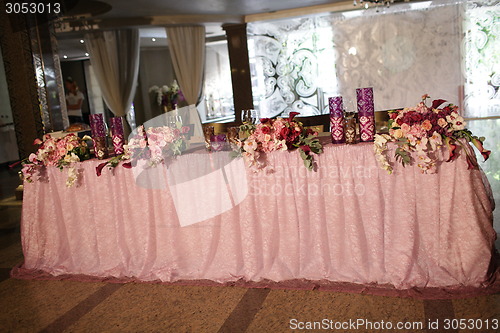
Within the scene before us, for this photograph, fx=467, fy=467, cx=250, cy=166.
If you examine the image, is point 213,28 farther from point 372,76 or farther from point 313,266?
point 313,266

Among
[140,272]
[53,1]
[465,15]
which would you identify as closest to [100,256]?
[140,272]

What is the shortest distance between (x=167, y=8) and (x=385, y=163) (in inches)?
259

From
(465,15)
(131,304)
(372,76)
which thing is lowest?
(131,304)

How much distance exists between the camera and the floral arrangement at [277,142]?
2.89 m

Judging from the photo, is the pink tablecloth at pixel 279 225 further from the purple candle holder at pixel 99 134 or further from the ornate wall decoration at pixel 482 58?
the ornate wall decoration at pixel 482 58

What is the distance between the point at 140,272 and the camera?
3354 millimetres

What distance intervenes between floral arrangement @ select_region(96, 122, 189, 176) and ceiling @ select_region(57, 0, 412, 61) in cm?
490

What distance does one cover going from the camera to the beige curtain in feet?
31.3

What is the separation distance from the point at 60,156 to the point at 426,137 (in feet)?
8.37

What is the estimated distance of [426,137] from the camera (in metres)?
2.61

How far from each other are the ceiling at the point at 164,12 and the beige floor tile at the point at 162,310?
223 inches

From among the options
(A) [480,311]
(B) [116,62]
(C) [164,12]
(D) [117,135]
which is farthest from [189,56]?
(A) [480,311]

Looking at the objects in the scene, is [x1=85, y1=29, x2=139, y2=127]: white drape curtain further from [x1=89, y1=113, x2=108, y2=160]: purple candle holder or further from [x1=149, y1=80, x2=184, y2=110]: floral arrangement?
[x1=89, y1=113, x2=108, y2=160]: purple candle holder

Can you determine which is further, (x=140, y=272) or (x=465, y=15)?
(x=465, y=15)
